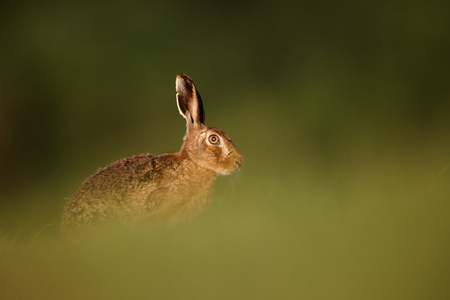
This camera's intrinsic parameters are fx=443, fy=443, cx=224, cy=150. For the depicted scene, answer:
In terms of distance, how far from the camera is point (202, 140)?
2.46 meters

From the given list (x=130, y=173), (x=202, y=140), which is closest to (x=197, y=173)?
(x=202, y=140)

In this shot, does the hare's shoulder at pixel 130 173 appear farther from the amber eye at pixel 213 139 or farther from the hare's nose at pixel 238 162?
the hare's nose at pixel 238 162

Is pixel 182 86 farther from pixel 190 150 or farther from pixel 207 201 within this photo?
pixel 207 201

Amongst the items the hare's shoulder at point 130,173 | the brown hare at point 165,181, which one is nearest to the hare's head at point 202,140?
the brown hare at point 165,181

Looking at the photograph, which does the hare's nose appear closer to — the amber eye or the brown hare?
the brown hare

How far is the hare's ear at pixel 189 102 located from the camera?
2.37 meters

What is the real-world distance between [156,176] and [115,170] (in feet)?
0.76

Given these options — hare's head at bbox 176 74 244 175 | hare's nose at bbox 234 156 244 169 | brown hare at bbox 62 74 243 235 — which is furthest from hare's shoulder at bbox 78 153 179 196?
hare's nose at bbox 234 156 244 169

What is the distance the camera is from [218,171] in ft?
8.00

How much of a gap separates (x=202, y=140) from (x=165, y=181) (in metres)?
0.30

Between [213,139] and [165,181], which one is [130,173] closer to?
[165,181]

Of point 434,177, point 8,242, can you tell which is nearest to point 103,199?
point 8,242

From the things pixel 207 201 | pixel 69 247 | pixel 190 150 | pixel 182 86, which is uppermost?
pixel 182 86

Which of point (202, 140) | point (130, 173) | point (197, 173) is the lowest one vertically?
point (130, 173)
